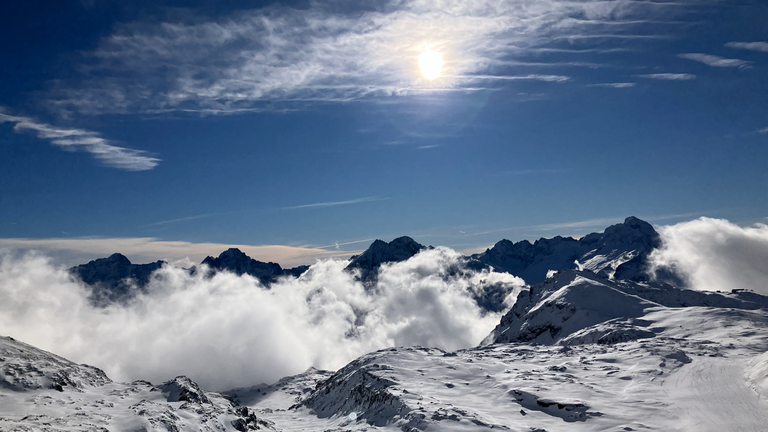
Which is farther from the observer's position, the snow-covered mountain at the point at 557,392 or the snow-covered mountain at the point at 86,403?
the snow-covered mountain at the point at 557,392

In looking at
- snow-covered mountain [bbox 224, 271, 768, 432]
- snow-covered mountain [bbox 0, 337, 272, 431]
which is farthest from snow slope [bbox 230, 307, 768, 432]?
snow-covered mountain [bbox 0, 337, 272, 431]

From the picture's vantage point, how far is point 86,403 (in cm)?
4894

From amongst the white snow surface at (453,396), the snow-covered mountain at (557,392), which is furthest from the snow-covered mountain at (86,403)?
the snow-covered mountain at (557,392)

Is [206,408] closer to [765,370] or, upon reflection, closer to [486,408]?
[486,408]

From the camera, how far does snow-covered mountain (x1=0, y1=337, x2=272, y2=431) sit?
39875 millimetres

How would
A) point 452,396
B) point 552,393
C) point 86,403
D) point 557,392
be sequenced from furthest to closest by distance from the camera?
point 452,396 → point 557,392 → point 552,393 → point 86,403

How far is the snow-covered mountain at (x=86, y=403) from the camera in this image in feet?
131

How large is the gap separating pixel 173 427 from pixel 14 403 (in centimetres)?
1871

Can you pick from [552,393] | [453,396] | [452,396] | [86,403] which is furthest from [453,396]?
[86,403]

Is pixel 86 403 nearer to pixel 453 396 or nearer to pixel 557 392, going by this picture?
pixel 453 396

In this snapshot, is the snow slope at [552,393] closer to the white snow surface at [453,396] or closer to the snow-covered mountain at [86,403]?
the white snow surface at [453,396]

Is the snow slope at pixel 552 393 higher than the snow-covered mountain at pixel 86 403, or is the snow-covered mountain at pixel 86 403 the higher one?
the snow-covered mountain at pixel 86 403

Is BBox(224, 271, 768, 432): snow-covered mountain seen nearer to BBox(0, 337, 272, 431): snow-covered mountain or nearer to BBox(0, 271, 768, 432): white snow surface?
BBox(0, 271, 768, 432): white snow surface

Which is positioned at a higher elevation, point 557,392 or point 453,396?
point 453,396
